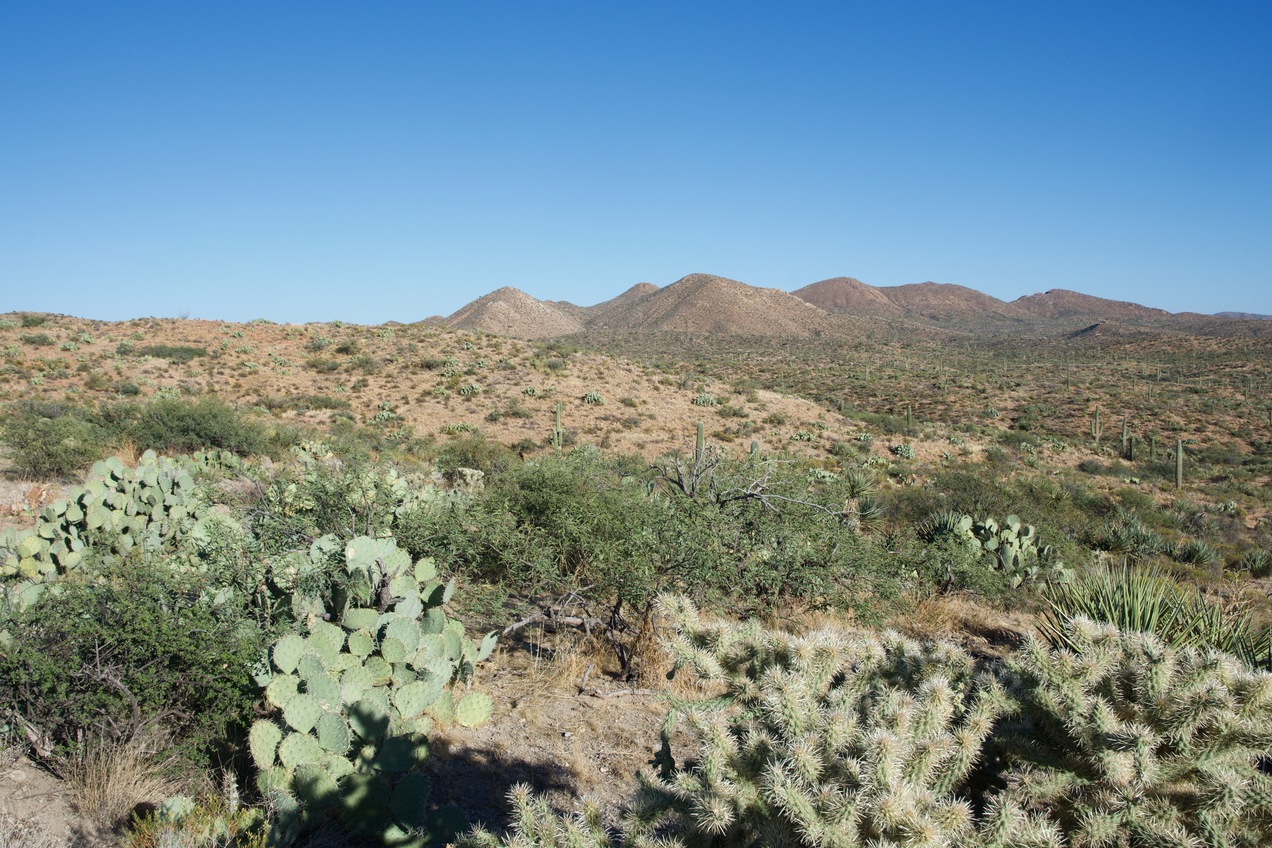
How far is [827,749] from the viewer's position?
2701mm

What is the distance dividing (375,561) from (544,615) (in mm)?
1932

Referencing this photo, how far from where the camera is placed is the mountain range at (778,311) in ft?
273

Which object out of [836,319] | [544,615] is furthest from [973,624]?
[836,319]

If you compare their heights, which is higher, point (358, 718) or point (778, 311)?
point (778, 311)

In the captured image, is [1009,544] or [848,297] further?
[848,297]

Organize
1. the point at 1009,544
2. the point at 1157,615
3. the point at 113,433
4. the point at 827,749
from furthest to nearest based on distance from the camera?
the point at 113,433 → the point at 1009,544 → the point at 1157,615 → the point at 827,749

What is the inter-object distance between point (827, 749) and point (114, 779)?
3694 mm

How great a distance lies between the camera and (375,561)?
5.50 m

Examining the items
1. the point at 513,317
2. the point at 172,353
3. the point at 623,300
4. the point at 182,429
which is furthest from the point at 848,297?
the point at 182,429

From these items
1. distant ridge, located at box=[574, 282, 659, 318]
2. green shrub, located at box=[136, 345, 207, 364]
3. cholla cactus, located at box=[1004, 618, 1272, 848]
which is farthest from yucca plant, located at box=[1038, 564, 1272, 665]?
distant ridge, located at box=[574, 282, 659, 318]

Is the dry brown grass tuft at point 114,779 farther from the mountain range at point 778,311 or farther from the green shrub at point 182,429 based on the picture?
the mountain range at point 778,311

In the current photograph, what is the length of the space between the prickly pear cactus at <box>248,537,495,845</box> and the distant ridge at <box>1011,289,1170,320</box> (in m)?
135

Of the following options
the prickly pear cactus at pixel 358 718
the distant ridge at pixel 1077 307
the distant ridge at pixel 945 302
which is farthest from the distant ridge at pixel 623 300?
the prickly pear cactus at pixel 358 718

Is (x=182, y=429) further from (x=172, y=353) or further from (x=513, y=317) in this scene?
(x=513, y=317)
